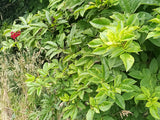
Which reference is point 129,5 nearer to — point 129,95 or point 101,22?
point 101,22

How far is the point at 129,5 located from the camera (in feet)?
2.57

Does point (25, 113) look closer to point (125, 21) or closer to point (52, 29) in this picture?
point (52, 29)

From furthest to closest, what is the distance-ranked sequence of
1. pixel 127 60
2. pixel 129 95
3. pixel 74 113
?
1. pixel 74 113
2. pixel 129 95
3. pixel 127 60

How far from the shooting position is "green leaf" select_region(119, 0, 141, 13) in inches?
30.5

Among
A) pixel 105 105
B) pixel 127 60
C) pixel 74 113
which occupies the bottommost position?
pixel 74 113

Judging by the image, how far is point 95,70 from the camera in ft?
2.87

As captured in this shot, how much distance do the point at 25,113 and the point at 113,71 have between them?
1.58 m

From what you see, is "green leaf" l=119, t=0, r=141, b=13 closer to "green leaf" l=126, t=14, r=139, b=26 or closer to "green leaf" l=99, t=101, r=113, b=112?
"green leaf" l=126, t=14, r=139, b=26

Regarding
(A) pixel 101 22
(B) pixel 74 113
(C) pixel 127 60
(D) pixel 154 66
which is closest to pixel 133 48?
(C) pixel 127 60

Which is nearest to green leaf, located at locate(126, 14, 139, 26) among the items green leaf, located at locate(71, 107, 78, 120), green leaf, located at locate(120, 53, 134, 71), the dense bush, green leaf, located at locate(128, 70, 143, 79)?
the dense bush

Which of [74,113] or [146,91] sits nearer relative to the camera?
[146,91]

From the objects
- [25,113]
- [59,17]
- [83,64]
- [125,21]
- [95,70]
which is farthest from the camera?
[25,113]

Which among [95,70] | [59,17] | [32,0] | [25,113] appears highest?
[59,17]

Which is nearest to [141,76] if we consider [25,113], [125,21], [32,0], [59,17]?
[125,21]
